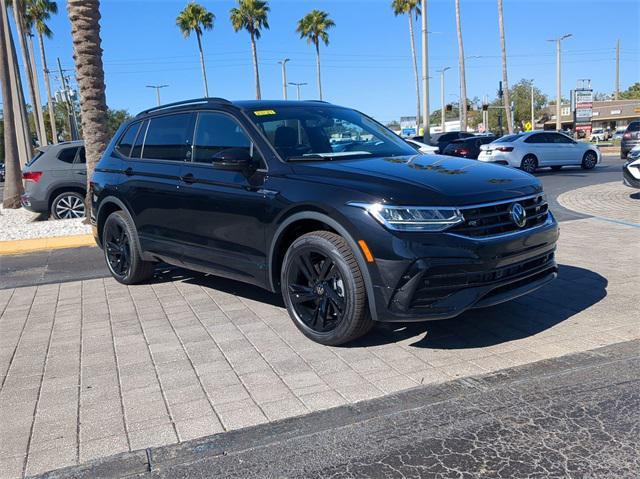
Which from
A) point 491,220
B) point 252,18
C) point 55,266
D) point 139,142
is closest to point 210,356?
point 491,220

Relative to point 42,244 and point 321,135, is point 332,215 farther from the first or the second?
point 42,244

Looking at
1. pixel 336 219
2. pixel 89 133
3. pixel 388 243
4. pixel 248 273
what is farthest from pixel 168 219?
pixel 89 133

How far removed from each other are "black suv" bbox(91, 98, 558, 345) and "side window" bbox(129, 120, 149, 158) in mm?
97

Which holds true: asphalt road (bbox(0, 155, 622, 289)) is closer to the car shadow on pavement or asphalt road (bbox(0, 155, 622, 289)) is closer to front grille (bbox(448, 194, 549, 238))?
the car shadow on pavement

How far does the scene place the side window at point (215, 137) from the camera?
195 inches

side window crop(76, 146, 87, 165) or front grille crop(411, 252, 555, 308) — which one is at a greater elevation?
side window crop(76, 146, 87, 165)

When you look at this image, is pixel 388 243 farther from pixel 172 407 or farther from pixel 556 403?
pixel 172 407

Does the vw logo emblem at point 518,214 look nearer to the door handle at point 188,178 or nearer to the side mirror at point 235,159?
the side mirror at point 235,159

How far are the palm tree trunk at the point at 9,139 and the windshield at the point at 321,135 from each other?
1266cm

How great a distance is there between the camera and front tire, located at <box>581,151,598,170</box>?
20547mm

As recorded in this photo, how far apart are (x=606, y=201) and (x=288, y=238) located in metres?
9.27

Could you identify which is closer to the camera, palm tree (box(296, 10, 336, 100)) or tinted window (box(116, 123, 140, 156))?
tinted window (box(116, 123, 140, 156))

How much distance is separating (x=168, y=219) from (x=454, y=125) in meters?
83.2

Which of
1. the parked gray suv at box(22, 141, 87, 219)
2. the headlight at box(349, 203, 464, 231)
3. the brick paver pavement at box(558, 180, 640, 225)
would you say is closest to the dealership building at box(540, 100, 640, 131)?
the brick paver pavement at box(558, 180, 640, 225)
